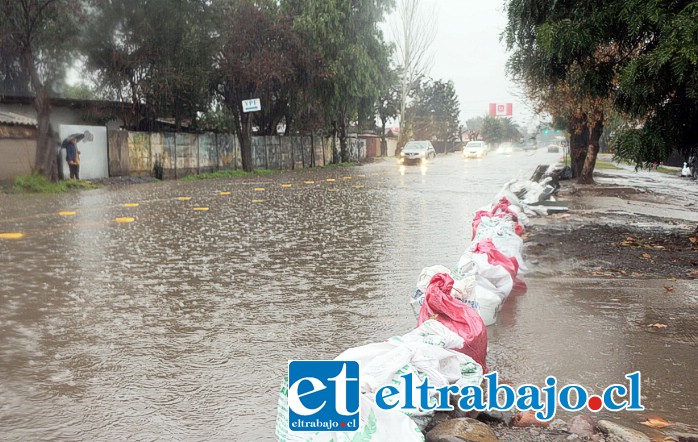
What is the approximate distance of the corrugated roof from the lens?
21370mm

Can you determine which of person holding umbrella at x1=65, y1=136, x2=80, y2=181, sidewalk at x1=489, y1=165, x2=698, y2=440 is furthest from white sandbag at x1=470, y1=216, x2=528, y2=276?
person holding umbrella at x1=65, y1=136, x2=80, y2=181

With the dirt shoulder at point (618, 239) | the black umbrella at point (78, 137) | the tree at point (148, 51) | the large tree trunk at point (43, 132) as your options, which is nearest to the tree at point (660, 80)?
the dirt shoulder at point (618, 239)

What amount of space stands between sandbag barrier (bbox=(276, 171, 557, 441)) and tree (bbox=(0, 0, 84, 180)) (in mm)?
17765

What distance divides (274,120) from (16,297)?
29.3m

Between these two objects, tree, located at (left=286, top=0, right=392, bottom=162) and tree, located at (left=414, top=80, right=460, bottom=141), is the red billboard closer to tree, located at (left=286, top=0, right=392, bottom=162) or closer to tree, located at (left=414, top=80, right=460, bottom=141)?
tree, located at (left=414, top=80, right=460, bottom=141)

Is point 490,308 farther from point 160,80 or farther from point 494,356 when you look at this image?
point 160,80

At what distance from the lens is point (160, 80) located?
80.3 ft

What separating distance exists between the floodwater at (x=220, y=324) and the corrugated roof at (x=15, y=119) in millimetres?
12076

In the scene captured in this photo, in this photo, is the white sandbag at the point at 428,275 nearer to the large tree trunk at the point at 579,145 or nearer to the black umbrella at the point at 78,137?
the large tree trunk at the point at 579,145

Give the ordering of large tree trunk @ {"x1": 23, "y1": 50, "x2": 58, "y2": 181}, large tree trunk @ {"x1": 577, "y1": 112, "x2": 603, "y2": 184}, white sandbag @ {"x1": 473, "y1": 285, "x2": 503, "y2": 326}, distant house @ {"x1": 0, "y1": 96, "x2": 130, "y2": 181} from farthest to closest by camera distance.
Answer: distant house @ {"x1": 0, "y1": 96, "x2": 130, "y2": 181} < large tree trunk @ {"x1": 23, "y1": 50, "x2": 58, "y2": 181} < large tree trunk @ {"x1": 577, "y1": 112, "x2": 603, "y2": 184} < white sandbag @ {"x1": 473, "y1": 285, "x2": 503, "y2": 326}

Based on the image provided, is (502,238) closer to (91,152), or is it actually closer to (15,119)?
(91,152)

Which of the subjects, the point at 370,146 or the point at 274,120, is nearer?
the point at 274,120

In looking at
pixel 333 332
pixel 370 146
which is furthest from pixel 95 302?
pixel 370 146

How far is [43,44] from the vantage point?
70.4 ft
